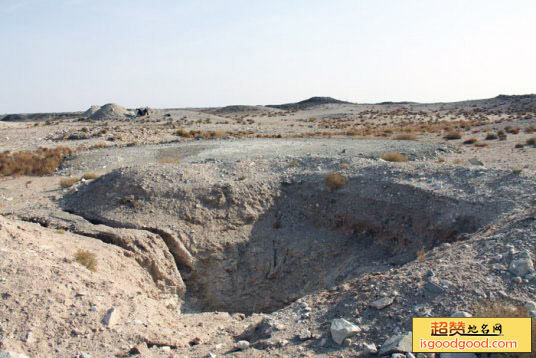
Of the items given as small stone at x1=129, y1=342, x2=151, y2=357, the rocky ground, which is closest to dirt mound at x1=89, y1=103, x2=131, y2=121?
the rocky ground

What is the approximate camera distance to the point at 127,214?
1177 centimetres

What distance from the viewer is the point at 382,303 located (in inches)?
246

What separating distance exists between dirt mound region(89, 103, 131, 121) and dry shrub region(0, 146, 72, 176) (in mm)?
36533

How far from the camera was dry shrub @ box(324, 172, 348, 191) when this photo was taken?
1286 cm

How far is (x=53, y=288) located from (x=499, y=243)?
20.5ft

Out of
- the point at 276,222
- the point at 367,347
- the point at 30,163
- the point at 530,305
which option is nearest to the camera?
the point at 367,347

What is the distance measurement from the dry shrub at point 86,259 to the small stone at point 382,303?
4.71 meters

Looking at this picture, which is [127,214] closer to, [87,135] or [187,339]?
[187,339]

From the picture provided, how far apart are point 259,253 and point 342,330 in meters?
6.45

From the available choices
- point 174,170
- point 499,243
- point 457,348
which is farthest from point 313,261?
point 457,348

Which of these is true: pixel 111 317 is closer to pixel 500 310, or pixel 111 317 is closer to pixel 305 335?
pixel 305 335

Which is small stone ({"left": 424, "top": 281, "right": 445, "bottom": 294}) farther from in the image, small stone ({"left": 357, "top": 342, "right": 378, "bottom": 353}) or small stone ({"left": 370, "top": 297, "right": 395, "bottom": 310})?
small stone ({"left": 357, "top": 342, "right": 378, "bottom": 353})

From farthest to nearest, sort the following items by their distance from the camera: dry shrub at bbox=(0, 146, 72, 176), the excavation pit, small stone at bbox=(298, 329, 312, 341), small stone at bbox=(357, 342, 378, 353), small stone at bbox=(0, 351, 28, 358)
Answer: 1. dry shrub at bbox=(0, 146, 72, 176)
2. the excavation pit
3. small stone at bbox=(298, 329, 312, 341)
4. small stone at bbox=(0, 351, 28, 358)
5. small stone at bbox=(357, 342, 378, 353)

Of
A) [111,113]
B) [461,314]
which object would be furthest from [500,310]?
[111,113]
